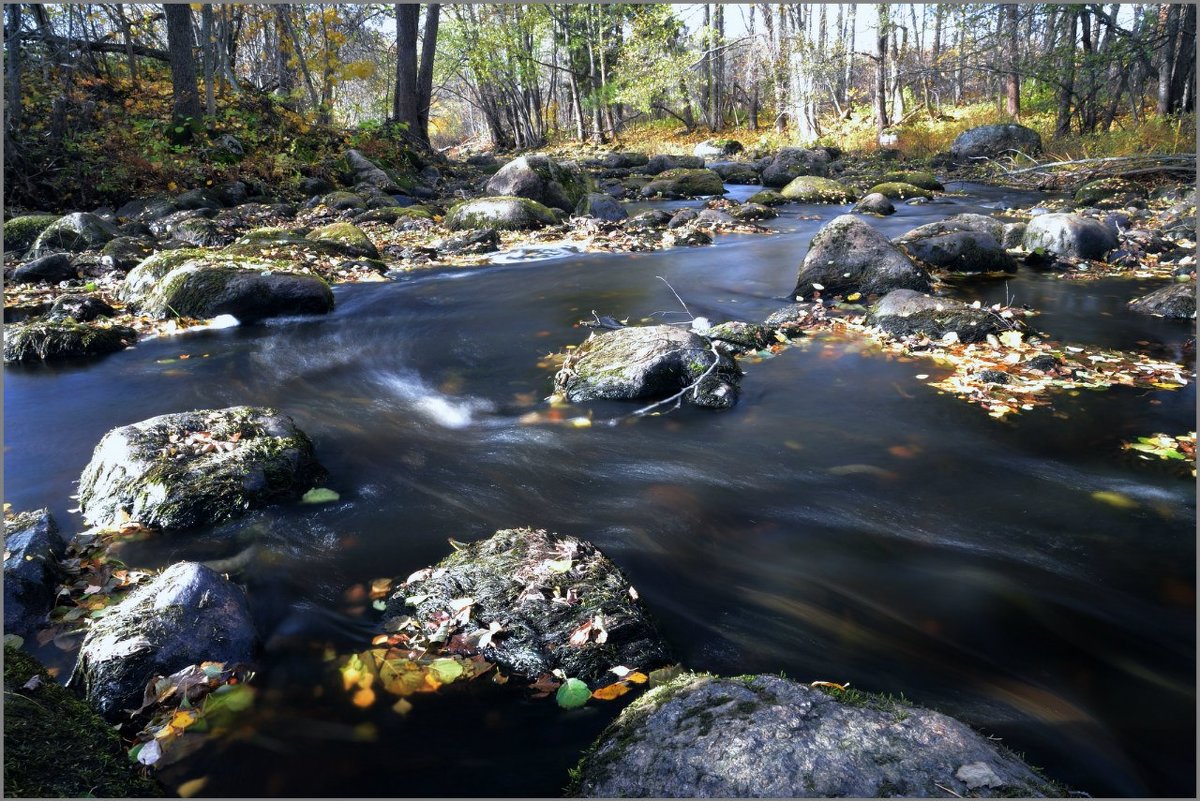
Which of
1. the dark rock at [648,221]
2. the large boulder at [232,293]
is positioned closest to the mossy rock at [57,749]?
the large boulder at [232,293]

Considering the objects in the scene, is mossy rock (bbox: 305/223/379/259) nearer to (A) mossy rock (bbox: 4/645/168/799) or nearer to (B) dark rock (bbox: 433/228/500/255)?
(B) dark rock (bbox: 433/228/500/255)

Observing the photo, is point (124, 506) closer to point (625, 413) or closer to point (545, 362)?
point (625, 413)

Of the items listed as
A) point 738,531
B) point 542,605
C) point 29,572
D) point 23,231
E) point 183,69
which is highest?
point 183,69

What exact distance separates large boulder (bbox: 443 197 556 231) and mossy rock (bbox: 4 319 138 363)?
299 inches

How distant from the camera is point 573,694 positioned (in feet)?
9.37

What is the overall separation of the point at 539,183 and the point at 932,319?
11.2m

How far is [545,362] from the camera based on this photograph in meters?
7.28

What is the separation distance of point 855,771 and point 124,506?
4191 millimetres

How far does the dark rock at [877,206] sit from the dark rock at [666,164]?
1196 cm

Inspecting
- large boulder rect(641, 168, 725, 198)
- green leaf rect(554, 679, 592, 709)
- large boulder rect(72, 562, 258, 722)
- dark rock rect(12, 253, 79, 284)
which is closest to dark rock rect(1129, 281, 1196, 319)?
green leaf rect(554, 679, 592, 709)

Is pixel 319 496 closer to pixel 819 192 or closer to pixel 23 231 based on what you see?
pixel 23 231

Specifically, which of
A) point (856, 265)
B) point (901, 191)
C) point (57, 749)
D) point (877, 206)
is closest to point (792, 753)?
point (57, 749)

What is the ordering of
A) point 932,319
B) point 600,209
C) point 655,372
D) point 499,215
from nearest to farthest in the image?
point 655,372
point 932,319
point 499,215
point 600,209

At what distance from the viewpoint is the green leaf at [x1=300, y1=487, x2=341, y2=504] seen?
453cm
